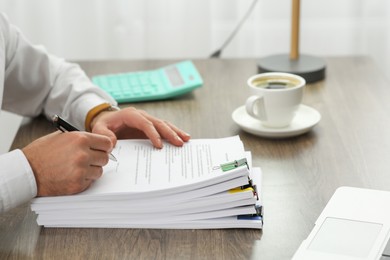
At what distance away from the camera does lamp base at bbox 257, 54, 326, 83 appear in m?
1.59

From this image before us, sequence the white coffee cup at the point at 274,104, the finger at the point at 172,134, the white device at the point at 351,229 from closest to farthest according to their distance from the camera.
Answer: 1. the white device at the point at 351,229
2. the finger at the point at 172,134
3. the white coffee cup at the point at 274,104

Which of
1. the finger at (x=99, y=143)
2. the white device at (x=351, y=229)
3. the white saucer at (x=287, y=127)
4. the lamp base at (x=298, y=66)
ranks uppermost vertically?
the finger at (x=99, y=143)

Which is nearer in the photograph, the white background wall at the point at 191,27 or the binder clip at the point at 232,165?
the binder clip at the point at 232,165

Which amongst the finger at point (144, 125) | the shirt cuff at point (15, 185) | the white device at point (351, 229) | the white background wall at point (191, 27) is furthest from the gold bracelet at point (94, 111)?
the white background wall at point (191, 27)

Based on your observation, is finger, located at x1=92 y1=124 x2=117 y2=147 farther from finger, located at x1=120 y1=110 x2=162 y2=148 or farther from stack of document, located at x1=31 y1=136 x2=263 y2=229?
stack of document, located at x1=31 y1=136 x2=263 y2=229

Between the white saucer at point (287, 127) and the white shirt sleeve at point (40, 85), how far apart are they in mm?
263

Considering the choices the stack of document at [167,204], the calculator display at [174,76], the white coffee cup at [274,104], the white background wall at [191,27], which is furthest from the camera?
the white background wall at [191,27]

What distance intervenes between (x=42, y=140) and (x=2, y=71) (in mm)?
334

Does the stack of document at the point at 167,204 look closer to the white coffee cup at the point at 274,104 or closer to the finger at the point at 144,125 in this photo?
the finger at the point at 144,125

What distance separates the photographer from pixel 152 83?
5.16 feet

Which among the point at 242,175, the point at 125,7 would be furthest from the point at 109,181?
the point at 125,7

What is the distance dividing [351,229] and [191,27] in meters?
1.37

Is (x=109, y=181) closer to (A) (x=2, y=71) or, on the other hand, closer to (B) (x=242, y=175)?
(B) (x=242, y=175)

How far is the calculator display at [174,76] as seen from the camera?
61.3 inches
